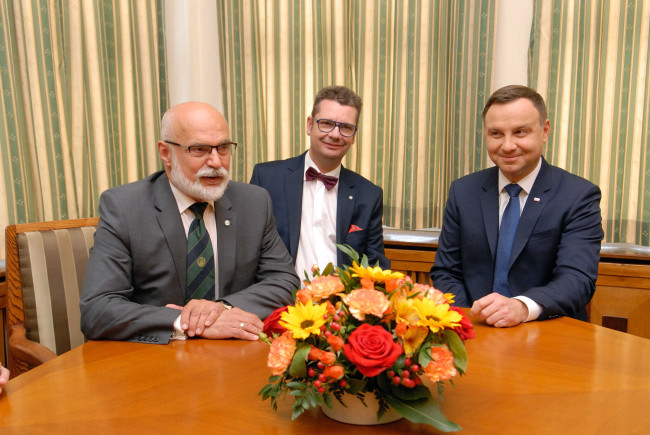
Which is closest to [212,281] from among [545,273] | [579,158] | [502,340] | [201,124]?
[201,124]

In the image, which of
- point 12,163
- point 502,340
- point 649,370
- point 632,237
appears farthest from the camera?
point 632,237

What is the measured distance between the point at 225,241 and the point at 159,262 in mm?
295

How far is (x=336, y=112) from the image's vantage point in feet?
9.76

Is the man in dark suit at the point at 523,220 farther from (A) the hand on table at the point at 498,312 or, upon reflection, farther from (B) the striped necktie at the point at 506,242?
(A) the hand on table at the point at 498,312

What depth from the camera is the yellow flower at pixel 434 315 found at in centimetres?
95

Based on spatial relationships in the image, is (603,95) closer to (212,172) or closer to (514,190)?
(514,190)

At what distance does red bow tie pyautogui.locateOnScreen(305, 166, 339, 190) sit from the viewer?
301cm

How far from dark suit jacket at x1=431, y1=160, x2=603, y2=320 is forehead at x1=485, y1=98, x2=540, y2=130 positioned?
274 mm

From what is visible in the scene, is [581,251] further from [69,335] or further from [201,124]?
[69,335]

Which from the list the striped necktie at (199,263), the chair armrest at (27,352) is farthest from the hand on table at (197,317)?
the chair armrest at (27,352)

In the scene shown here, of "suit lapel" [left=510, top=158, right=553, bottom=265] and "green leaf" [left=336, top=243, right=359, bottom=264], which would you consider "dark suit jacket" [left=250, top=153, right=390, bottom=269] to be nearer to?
"suit lapel" [left=510, top=158, right=553, bottom=265]

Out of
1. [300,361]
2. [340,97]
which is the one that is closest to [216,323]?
[300,361]

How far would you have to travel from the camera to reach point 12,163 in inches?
113

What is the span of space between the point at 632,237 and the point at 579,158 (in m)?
0.60
